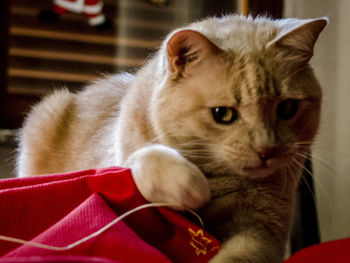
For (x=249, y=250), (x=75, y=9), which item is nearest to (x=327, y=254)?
(x=249, y=250)

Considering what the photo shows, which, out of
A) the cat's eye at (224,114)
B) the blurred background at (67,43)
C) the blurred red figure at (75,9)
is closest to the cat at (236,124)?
the cat's eye at (224,114)

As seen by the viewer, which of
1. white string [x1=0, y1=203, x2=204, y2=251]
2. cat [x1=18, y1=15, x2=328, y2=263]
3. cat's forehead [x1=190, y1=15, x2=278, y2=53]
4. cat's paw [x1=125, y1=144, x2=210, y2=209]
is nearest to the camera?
white string [x1=0, y1=203, x2=204, y2=251]

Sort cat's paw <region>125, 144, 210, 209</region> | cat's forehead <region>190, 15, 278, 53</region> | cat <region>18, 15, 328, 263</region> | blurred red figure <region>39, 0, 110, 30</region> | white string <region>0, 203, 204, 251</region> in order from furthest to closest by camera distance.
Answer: blurred red figure <region>39, 0, 110, 30</region> → cat's forehead <region>190, 15, 278, 53</region> → cat <region>18, 15, 328, 263</region> → cat's paw <region>125, 144, 210, 209</region> → white string <region>0, 203, 204, 251</region>

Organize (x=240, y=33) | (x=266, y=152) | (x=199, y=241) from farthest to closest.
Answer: (x=240, y=33)
(x=266, y=152)
(x=199, y=241)

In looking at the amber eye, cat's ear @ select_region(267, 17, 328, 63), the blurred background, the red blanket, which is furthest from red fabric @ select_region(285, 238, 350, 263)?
the blurred background

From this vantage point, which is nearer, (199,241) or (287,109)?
(199,241)

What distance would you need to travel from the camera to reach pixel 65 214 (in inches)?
32.8

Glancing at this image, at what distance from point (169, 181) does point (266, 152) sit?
0.28 m

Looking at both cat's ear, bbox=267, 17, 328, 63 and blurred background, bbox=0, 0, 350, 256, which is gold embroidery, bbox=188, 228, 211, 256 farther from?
blurred background, bbox=0, 0, 350, 256

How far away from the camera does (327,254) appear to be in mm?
900

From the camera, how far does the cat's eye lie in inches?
39.6

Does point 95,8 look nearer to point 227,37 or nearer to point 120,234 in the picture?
point 227,37

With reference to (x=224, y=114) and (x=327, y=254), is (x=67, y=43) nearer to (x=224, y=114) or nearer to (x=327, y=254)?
(x=224, y=114)

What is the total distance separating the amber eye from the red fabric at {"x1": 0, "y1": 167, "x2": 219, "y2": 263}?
37 centimetres
